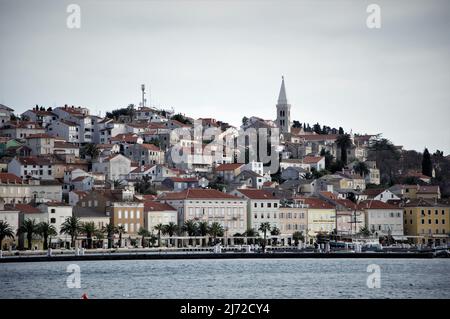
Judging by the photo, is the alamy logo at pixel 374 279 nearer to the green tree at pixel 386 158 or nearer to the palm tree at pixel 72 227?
the palm tree at pixel 72 227

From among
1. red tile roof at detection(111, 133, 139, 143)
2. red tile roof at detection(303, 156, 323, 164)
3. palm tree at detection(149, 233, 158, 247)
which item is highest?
red tile roof at detection(111, 133, 139, 143)

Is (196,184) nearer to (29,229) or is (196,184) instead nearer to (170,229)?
(170,229)

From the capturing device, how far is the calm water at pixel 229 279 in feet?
166

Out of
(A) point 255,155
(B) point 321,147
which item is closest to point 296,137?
(B) point 321,147

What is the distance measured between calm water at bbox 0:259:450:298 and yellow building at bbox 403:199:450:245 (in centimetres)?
2481

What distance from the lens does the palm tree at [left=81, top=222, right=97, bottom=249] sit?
82.8m

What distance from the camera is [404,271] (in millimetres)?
64375

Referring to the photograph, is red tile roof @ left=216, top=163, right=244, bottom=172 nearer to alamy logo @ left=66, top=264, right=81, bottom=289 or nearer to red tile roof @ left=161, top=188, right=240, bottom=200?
red tile roof @ left=161, top=188, right=240, bottom=200

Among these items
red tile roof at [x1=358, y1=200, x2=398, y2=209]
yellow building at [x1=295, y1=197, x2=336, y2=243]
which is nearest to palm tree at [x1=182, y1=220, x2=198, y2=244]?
yellow building at [x1=295, y1=197, x2=336, y2=243]

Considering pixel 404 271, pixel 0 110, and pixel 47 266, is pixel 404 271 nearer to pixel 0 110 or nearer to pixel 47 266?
pixel 47 266

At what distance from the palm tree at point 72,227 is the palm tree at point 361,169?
50.5 m

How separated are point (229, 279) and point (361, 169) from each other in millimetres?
71022

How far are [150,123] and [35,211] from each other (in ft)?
190
